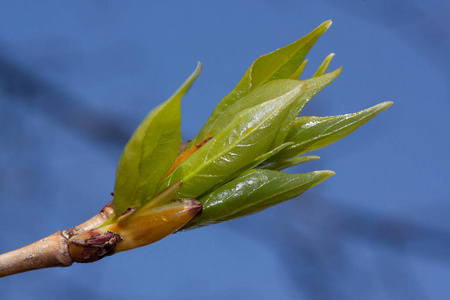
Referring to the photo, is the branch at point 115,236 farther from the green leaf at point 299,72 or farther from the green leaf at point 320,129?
the green leaf at point 299,72

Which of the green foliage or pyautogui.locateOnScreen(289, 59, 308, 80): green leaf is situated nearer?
the green foliage

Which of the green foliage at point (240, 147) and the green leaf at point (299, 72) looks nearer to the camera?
the green foliage at point (240, 147)

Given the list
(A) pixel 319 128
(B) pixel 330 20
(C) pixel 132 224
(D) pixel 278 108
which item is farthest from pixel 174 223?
(B) pixel 330 20

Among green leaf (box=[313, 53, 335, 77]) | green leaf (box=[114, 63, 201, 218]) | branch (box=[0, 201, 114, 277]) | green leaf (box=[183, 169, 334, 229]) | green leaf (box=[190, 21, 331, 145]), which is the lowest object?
green leaf (box=[183, 169, 334, 229])

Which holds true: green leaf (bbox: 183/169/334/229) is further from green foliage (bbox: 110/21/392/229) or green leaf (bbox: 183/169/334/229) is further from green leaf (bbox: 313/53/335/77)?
green leaf (bbox: 313/53/335/77)

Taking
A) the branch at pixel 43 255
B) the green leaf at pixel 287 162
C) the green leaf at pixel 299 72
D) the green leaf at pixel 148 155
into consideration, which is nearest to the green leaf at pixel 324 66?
the green leaf at pixel 299 72

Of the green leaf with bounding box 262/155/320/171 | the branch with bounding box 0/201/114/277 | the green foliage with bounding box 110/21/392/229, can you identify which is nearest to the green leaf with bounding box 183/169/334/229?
the green foliage with bounding box 110/21/392/229

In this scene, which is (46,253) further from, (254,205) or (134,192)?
(254,205)
